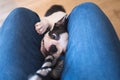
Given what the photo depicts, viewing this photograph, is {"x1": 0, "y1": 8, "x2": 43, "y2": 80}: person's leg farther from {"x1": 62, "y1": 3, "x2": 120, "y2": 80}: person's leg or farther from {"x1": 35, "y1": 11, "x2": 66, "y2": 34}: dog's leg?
{"x1": 62, "y1": 3, "x2": 120, "y2": 80}: person's leg

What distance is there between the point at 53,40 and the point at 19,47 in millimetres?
156

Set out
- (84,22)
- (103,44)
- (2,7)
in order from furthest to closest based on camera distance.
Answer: (2,7)
(84,22)
(103,44)

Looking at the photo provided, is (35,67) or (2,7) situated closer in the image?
(35,67)

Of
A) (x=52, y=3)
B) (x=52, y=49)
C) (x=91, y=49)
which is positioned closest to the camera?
(x=91, y=49)

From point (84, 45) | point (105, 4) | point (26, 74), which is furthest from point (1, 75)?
point (105, 4)

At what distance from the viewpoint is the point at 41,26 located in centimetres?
102

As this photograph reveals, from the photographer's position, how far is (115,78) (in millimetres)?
744

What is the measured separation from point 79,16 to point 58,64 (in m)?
0.24

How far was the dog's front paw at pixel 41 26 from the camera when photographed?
1025 millimetres

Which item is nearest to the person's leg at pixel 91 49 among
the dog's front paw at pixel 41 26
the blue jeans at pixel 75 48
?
the blue jeans at pixel 75 48

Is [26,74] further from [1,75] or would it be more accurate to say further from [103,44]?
[103,44]

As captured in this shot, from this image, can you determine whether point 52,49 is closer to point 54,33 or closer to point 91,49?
point 54,33

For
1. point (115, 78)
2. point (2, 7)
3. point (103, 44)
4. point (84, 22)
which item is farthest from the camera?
point (2, 7)

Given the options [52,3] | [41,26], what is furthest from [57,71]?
[52,3]
